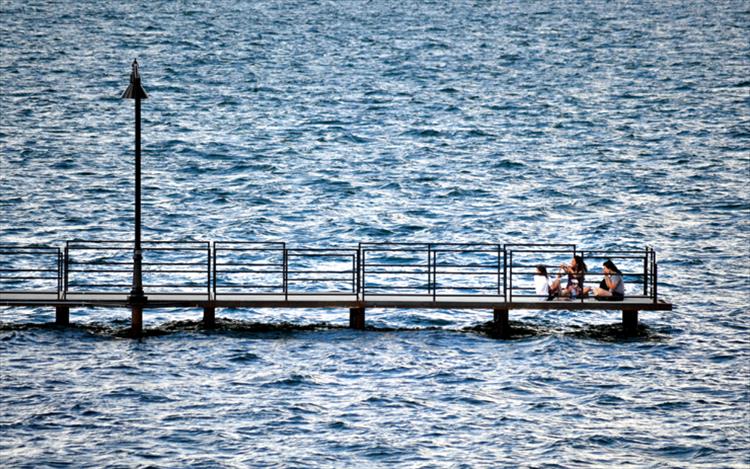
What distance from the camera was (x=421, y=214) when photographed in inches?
2515

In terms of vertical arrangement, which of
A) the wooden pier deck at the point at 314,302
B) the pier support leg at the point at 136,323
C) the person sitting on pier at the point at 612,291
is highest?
the person sitting on pier at the point at 612,291

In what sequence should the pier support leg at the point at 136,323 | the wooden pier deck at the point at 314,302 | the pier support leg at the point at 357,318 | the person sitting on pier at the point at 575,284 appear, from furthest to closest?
the pier support leg at the point at 357,318 → the pier support leg at the point at 136,323 → the person sitting on pier at the point at 575,284 → the wooden pier deck at the point at 314,302

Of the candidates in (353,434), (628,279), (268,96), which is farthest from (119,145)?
(353,434)

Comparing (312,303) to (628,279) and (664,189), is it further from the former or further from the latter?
(664,189)

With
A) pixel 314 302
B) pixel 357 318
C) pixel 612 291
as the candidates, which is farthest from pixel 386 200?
pixel 314 302

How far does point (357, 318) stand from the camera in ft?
124

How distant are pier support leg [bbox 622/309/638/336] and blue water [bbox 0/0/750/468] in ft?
1.49

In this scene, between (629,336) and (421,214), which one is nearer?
(629,336)

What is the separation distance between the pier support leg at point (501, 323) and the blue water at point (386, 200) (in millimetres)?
288

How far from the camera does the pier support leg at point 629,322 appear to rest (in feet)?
125

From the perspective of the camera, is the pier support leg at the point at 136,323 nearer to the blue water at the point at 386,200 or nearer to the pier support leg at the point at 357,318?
the blue water at the point at 386,200

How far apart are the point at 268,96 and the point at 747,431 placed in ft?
228

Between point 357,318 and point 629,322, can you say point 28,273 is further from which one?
point 629,322

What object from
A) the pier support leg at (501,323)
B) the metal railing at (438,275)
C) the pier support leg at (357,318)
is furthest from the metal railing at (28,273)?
the pier support leg at (501,323)
